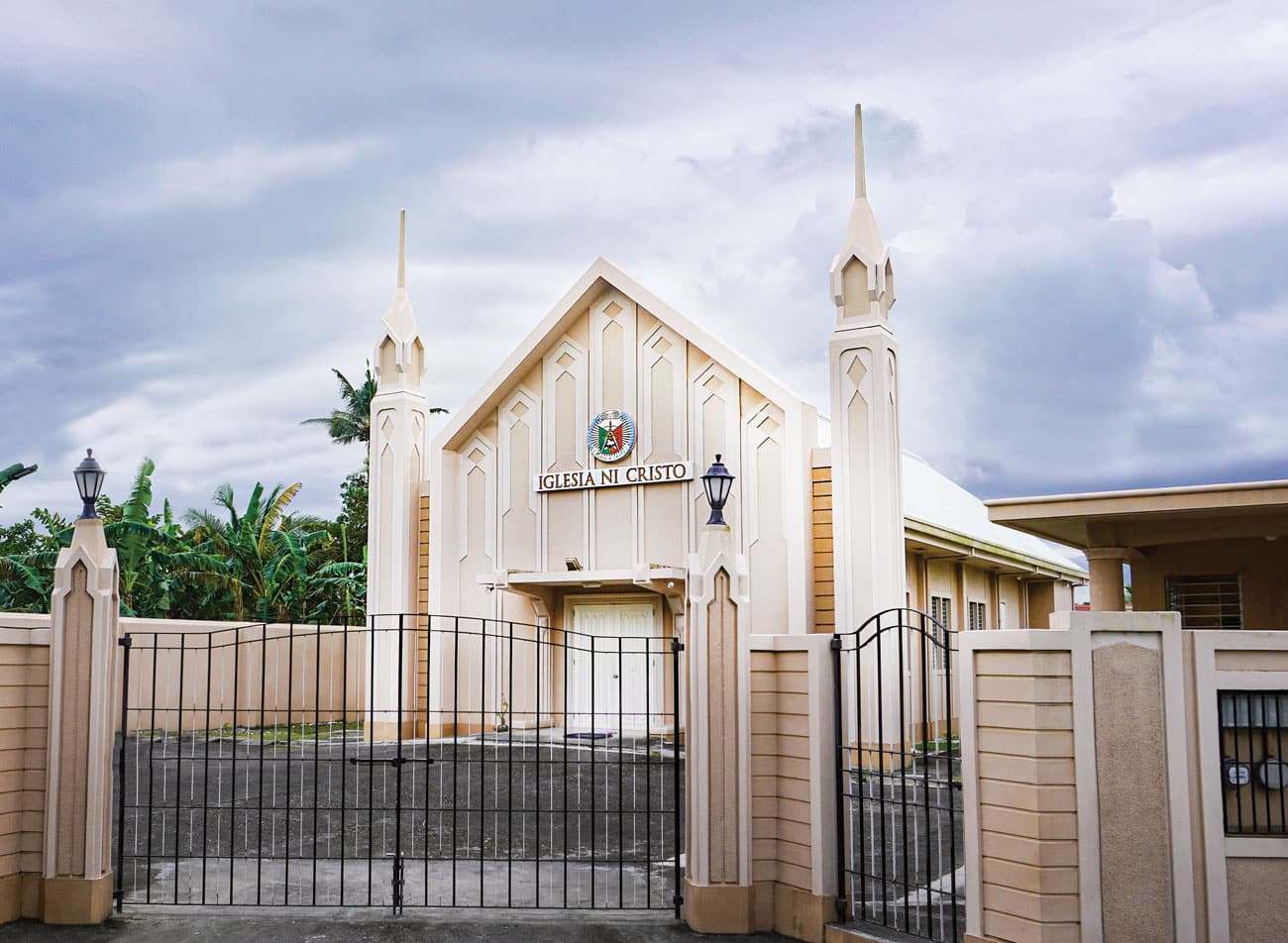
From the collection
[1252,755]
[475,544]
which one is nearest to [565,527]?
[475,544]

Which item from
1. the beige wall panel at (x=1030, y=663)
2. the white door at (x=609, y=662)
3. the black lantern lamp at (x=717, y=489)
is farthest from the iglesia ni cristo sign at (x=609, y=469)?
the beige wall panel at (x=1030, y=663)

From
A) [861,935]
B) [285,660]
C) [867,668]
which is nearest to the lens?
[861,935]

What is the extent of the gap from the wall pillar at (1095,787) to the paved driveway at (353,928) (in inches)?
89.9

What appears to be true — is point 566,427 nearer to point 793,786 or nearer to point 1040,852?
point 793,786

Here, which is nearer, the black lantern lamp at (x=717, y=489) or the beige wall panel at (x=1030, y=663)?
the beige wall panel at (x=1030, y=663)

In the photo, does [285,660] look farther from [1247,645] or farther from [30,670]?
[1247,645]

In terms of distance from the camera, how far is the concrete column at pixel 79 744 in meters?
8.99

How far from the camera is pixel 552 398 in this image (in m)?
21.7

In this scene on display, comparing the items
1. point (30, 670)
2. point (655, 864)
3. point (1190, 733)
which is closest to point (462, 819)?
point (655, 864)

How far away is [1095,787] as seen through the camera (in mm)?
6793

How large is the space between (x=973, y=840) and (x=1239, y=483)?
23.4 ft

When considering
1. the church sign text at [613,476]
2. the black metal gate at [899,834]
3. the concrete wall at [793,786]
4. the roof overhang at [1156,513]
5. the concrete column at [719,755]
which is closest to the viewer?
the black metal gate at [899,834]

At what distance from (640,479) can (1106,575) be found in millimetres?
7709

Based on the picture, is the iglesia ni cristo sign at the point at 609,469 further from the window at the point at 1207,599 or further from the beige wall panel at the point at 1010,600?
the beige wall panel at the point at 1010,600
